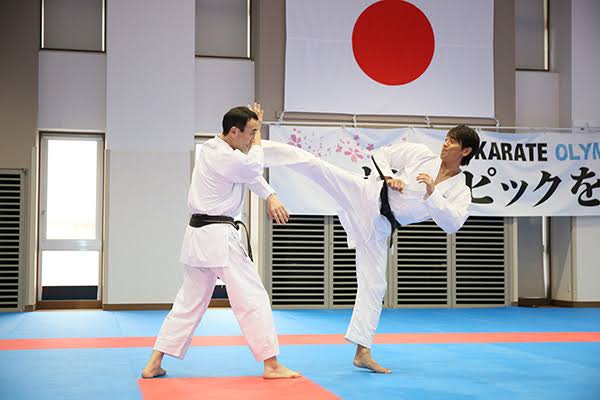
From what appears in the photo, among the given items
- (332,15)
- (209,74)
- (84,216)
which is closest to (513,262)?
(332,15)

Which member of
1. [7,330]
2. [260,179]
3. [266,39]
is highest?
[266,39]

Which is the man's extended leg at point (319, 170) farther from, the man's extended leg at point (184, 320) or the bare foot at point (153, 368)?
the bare foot at point (153, 368)

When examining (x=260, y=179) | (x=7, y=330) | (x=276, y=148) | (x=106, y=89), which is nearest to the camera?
(x=260, y=179)

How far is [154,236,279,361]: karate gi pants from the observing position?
153 inches

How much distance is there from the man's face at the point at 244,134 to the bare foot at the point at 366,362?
136 centimetres

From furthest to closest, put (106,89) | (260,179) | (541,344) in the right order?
(106,89) → (541,344) → (260,179)

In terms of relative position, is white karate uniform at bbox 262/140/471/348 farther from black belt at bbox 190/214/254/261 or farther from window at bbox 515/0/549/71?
window at bbox 515/0/549/71

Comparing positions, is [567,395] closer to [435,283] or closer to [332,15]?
[435,283]

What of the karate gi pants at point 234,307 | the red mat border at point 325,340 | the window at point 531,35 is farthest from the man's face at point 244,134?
the window at point 531,35

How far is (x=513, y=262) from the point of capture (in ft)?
30.7

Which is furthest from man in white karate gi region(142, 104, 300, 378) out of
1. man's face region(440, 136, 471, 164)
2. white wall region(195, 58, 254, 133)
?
white wall region(195, 58, 254, 133)

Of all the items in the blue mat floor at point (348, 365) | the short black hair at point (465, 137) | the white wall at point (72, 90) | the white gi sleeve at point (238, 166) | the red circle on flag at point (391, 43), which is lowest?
the blue mat floor at point (348, 365)

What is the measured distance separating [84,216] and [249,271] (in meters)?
5.49

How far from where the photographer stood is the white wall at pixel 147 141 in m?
8.63
